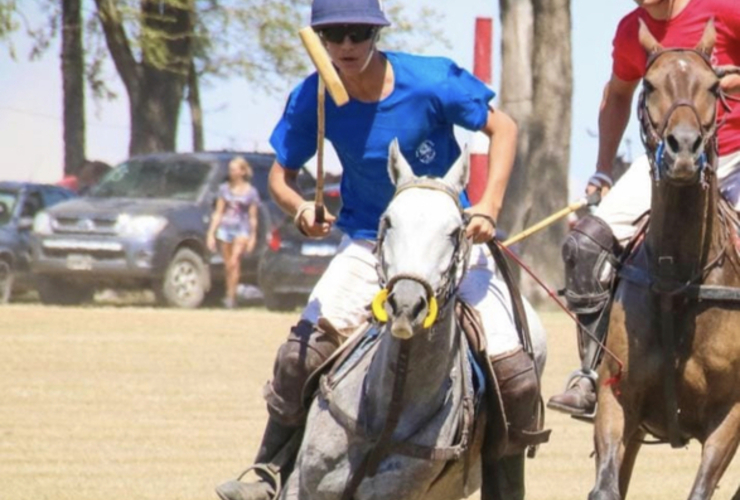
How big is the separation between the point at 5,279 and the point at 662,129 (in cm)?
2021

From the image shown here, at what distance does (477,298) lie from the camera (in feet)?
28.7

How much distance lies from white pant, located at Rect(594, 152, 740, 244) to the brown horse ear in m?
0.90


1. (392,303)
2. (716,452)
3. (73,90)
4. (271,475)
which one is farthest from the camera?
(73,90)

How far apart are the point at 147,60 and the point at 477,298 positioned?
28.1 m

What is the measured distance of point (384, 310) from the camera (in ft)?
25.1

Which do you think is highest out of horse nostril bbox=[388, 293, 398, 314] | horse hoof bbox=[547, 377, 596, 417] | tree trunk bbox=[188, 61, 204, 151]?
horse nostril bbox=[388, 293, 398, 314]

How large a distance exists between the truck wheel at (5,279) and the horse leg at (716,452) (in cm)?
1969

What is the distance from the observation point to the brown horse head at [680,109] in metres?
8.86

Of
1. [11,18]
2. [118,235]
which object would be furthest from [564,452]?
[11,18]

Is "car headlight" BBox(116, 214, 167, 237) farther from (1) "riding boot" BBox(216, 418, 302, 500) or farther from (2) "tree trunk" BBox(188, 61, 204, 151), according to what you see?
(1) "riding boot" BBox(216, 418, 302, 500)

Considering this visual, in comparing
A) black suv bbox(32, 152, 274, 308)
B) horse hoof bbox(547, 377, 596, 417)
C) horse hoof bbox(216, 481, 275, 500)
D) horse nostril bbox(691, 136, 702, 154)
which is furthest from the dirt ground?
horse nostril bbox(691, 136, 702, 154)

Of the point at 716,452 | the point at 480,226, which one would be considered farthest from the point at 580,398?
the point at 480,226

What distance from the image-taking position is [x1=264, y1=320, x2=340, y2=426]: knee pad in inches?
343

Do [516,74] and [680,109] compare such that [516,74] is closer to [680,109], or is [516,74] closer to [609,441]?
[609,441]
